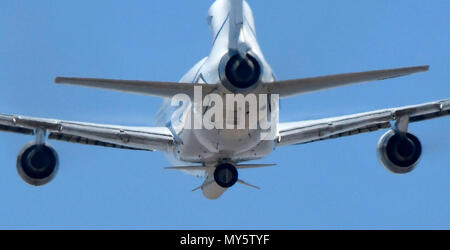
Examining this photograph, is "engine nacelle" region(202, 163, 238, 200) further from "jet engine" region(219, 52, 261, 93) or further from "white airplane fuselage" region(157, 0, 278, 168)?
"jet engine" region(219, 52, 261, 93)

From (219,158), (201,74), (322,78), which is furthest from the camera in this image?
(219,158)

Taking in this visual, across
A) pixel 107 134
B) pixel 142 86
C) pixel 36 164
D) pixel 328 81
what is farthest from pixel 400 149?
pixel 36 164

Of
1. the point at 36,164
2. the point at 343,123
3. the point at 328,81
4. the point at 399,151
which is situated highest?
the point at 343,123

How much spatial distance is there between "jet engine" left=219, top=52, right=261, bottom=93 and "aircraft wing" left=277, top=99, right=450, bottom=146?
288 inches

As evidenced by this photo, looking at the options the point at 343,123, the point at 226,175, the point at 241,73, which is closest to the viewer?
the point at 241,73

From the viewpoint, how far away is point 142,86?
1383 inches

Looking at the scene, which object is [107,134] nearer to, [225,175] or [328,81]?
[225,175]

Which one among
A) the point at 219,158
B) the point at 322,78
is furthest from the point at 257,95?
the point at 219,158

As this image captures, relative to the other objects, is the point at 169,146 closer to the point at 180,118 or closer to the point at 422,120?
the point at 180,118

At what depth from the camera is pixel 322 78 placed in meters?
35.2

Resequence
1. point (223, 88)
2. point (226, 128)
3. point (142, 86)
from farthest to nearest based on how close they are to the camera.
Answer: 1. point (226, 128)
2. point (223, 88)
3. point (142, 86)

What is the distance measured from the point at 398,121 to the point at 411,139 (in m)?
0.85

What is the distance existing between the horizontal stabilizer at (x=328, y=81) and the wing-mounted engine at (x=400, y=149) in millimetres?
7778

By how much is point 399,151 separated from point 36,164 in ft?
42.3
